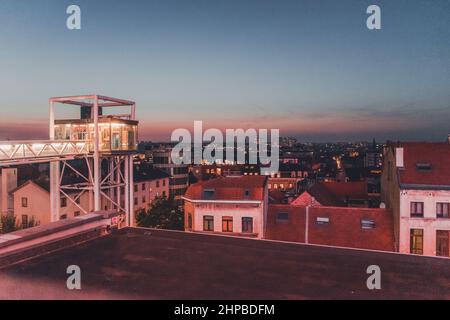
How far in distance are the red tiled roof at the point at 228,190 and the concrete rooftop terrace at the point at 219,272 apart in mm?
17618

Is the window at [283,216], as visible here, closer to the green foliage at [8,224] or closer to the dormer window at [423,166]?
the dormer window at [423,166]

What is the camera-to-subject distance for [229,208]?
3331cm

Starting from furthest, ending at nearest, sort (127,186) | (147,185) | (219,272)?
(147,185) → (127,186) → (219,272)

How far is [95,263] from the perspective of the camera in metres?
12.2

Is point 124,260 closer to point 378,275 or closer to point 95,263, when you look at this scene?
point 95,263

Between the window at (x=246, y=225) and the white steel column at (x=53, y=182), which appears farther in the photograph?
the window at (x=246, y=225)

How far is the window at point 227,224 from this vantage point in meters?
33.4

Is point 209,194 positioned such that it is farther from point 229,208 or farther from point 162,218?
point 162,218

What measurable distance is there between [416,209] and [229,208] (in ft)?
51.2

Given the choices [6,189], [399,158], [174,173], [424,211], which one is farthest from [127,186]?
[174,173]

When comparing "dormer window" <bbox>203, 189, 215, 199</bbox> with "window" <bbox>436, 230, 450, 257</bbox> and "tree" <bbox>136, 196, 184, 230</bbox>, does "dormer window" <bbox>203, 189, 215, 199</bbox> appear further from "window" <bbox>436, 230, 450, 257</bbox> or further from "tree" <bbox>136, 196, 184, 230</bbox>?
"window" <bbox>436, 230, 450, 257</bbox>

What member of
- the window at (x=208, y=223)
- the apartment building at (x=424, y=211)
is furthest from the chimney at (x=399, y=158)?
the window at (x=208, y=223)

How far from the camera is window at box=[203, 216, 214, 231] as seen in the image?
111ft
